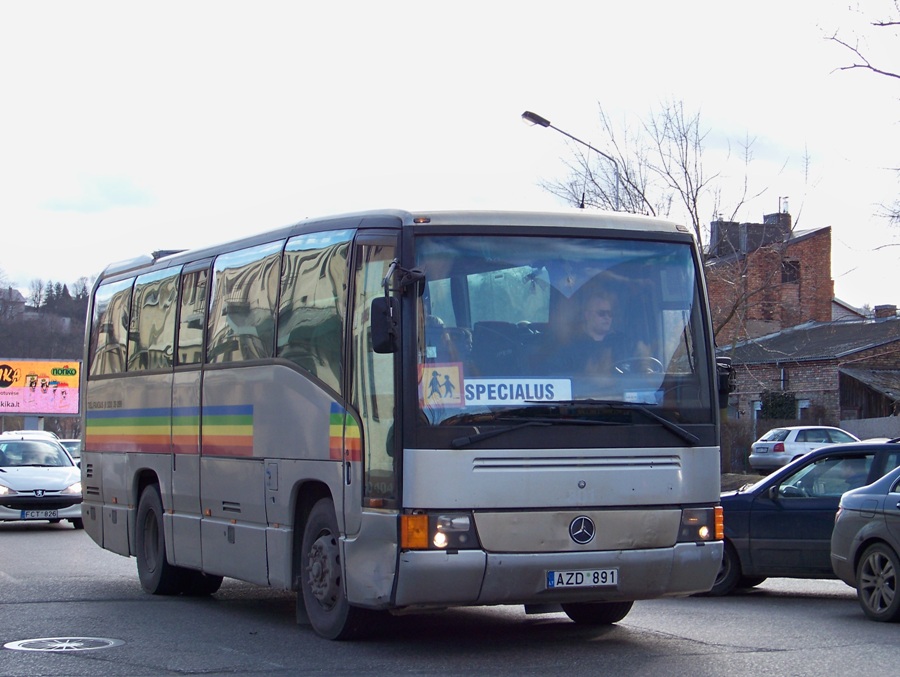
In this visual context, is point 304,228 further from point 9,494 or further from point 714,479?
point 9,494

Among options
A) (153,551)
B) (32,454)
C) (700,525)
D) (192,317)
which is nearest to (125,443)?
(153,551)

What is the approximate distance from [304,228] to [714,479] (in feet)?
12.3

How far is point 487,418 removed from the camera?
912cm

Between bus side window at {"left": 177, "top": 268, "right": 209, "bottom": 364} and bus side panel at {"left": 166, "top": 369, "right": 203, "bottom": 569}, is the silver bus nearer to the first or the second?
bus side panel at {"left": 166, "top": 369, "right": 203, "bottom": 569}

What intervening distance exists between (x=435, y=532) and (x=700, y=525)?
6.61 feet

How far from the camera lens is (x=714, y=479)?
32.2 ft

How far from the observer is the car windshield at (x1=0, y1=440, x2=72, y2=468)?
81.3 feet

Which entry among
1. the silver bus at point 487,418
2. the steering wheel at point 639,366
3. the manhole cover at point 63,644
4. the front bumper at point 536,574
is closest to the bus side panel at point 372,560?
the silver bus at point 487,418

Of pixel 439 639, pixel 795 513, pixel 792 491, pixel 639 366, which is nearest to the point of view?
pixel 639 366

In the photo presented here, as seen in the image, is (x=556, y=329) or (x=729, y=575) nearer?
(x=556, y=329)

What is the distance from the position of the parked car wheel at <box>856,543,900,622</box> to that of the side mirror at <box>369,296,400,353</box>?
4901mm

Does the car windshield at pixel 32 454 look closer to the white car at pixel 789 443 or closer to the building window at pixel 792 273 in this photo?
the white car at pixel 789 443

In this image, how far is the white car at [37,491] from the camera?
22.9m

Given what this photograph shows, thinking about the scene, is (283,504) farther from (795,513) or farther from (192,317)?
(795,513)
